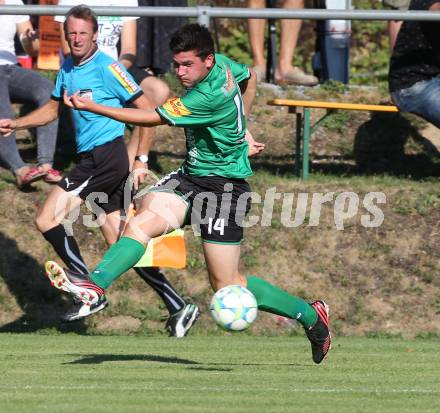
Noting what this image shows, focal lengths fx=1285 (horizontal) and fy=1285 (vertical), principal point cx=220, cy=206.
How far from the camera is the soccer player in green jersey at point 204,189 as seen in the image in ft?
26.7

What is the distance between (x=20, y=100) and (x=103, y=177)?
6.44 feet

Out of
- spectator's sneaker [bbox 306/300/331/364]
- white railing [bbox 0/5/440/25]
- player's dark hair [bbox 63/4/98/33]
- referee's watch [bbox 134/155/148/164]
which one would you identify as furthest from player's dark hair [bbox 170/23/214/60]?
white railing [bbox 0/5/440/25]

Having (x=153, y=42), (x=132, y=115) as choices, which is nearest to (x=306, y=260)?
(x=153, y=42)

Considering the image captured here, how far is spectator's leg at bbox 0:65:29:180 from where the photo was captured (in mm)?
11961

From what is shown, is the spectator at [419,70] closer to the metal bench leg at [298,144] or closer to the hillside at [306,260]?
the hillside at [306,260]

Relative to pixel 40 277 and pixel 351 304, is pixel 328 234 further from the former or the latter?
pixel 40 277

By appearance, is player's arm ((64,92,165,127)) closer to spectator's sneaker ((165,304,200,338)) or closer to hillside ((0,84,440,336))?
spectator's sneaker ((165,304,200,338))

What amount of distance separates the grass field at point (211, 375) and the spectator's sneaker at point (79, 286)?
1.57 feet

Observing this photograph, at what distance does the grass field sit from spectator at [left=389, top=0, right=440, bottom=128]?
8.34ft

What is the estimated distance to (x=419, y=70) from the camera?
1252 cm

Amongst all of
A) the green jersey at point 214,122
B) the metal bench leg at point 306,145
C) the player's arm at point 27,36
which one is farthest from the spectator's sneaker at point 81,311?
the player's arm at point 27,36

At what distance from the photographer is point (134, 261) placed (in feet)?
27.0

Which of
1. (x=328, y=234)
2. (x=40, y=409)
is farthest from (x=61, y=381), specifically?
(x=328, y=234)

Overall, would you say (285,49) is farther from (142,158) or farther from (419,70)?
(142,158)
